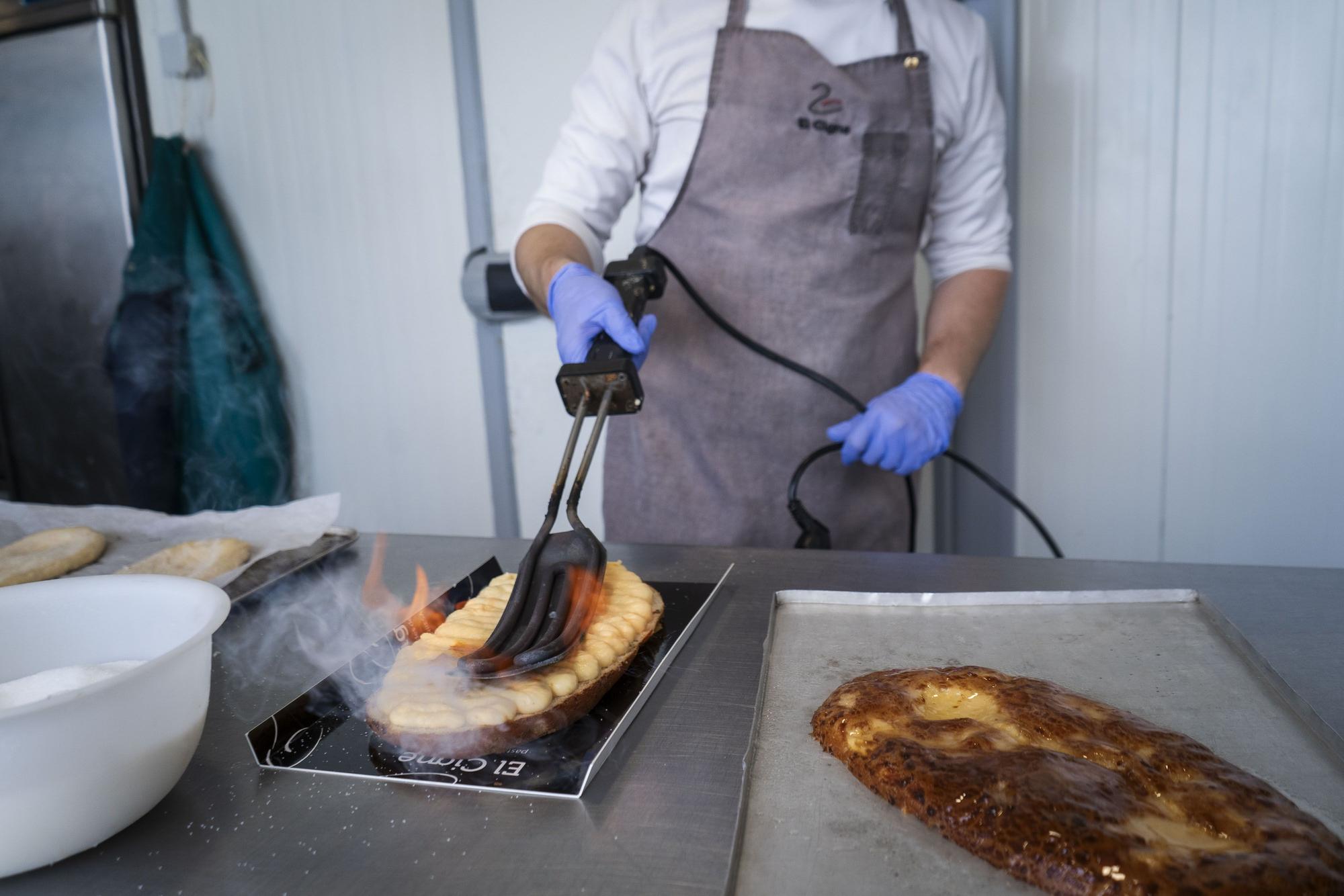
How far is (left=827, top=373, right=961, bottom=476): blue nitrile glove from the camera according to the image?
1.55 meters

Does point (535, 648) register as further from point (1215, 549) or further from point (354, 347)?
point (354, 347)

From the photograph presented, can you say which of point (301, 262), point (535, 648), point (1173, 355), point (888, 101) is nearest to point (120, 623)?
point (535, 648)

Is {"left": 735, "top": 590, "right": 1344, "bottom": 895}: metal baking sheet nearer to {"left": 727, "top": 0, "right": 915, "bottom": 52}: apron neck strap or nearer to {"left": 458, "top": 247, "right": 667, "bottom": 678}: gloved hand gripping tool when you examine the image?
{"left": 458, "top": 247, "right": 667, "bottom": 678}: gloved hand gripping tool

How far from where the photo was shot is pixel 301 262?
119 inches

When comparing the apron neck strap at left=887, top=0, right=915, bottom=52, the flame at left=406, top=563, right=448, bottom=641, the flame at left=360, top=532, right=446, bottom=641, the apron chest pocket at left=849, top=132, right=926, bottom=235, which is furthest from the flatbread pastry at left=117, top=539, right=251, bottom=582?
the apron neck strap at left=887, top=0, right=915, bottom=52

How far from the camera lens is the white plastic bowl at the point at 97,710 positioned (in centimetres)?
55

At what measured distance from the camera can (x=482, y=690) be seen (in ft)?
2.51

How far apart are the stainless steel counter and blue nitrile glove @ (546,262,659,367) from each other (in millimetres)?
499

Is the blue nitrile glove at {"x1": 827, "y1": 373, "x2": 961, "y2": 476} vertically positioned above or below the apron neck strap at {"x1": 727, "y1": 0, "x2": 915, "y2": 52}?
below

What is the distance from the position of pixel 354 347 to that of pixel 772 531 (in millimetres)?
1934

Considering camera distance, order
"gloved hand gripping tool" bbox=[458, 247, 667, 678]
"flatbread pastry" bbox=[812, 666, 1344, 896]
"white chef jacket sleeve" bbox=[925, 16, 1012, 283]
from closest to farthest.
A: "flatbread pastry" bbox=[812, 666, 1344, 896] < "gloved hand gripping tool" bbox=[458, 247, 667, 678] < "white chef jacket sleeve" bbox=[925, 16, 1012, 283]

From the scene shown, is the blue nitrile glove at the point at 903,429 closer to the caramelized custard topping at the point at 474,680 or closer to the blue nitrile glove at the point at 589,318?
the blue nitrile glove at the point at 589,318

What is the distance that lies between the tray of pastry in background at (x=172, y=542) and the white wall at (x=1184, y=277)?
1815mm

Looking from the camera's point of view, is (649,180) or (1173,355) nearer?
(649,180)
